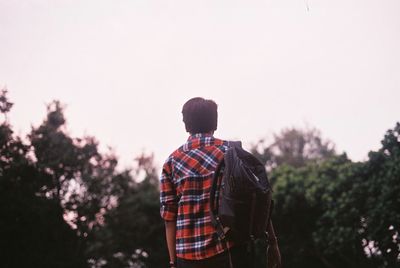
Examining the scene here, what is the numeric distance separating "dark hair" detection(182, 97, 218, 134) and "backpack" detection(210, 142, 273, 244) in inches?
14.6

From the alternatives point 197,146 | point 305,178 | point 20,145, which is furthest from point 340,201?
point 20,145

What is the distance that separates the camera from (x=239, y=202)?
251 cm

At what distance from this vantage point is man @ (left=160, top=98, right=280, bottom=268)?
2566 mm

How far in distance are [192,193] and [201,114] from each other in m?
0.56

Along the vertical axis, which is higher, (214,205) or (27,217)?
(214,205)

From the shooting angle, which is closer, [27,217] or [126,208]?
[27,217]

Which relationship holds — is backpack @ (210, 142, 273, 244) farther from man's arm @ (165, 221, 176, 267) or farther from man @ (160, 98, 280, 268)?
man's arm @ (165, 221, 176, 267)

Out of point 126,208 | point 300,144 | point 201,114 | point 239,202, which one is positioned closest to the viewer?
point 239,202

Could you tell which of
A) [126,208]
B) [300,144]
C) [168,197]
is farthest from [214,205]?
[300,144]

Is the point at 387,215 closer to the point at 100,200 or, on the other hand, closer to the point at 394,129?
the point at 394,129

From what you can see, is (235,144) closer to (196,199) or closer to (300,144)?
(196,199)

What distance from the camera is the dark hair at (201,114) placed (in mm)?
2924

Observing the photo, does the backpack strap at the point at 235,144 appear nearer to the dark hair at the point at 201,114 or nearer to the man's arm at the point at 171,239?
the dark hair at the point at 201,114

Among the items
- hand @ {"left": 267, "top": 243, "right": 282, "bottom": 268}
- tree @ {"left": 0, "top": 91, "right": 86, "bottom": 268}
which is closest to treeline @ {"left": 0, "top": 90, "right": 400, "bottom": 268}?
tree @ {"left": 0, "top": 91, "right": 86, "bottom": 268}
